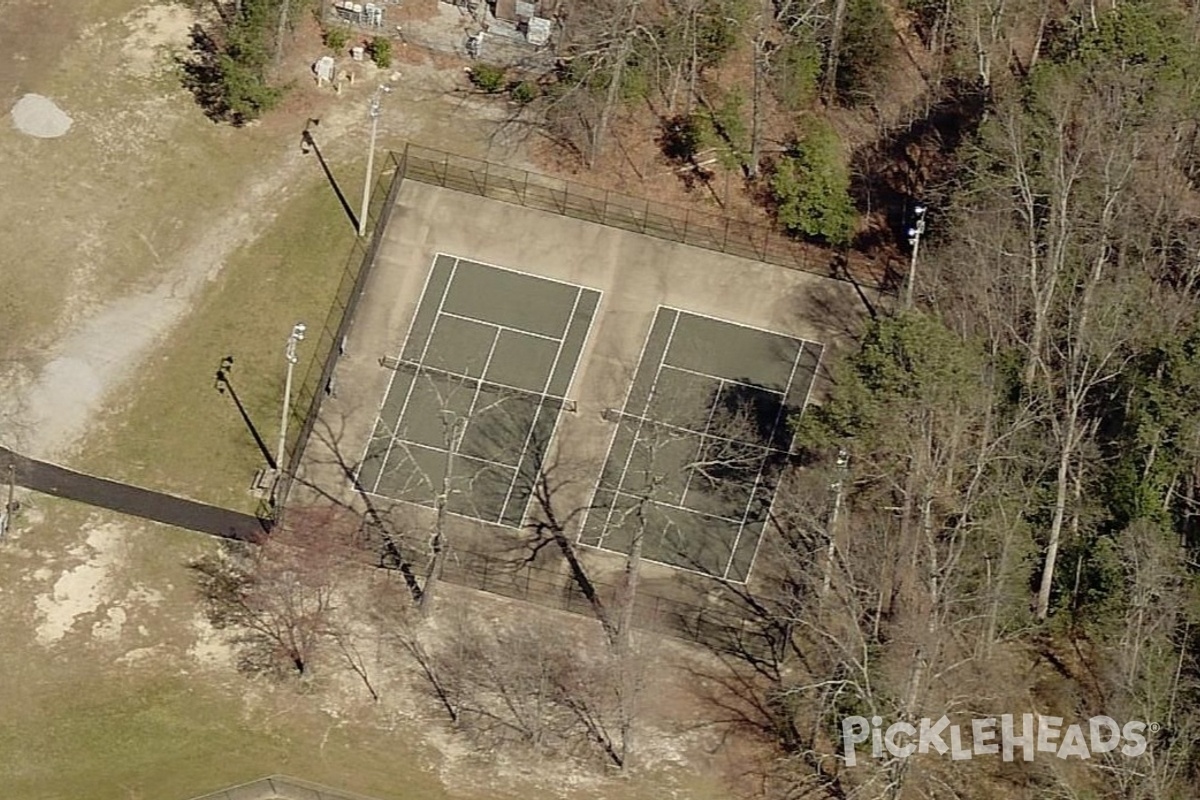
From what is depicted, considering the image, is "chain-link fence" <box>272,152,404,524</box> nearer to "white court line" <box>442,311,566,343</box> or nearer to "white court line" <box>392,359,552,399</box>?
"white court line" <box>392,359,552,399</box>

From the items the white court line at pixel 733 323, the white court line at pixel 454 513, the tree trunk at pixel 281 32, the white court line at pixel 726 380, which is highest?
the tree trunk at pixel 281 32

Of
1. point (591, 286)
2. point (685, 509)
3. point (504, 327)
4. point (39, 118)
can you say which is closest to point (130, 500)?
point (504, 327)

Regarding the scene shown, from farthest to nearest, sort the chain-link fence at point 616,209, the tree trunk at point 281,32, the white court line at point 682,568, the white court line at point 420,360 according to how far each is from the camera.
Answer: the tree trunk at point 281,32 → the chain-link fence at point 616,209 → the white court line at point 420,360 → the white court line at point 682,568

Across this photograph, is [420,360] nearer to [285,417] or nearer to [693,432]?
[285,417]

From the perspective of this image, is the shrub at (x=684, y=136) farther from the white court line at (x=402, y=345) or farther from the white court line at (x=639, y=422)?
the white court line at (x=402, y=345)

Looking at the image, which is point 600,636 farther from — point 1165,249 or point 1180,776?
point 1165,249

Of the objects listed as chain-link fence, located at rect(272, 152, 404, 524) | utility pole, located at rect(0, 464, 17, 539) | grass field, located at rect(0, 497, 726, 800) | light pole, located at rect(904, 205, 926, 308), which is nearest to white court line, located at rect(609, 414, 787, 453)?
light pole, located at rect(904, 205, 926, 308)

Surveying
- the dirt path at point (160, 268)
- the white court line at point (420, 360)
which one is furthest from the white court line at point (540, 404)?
the dirt path at point (160, 268)
